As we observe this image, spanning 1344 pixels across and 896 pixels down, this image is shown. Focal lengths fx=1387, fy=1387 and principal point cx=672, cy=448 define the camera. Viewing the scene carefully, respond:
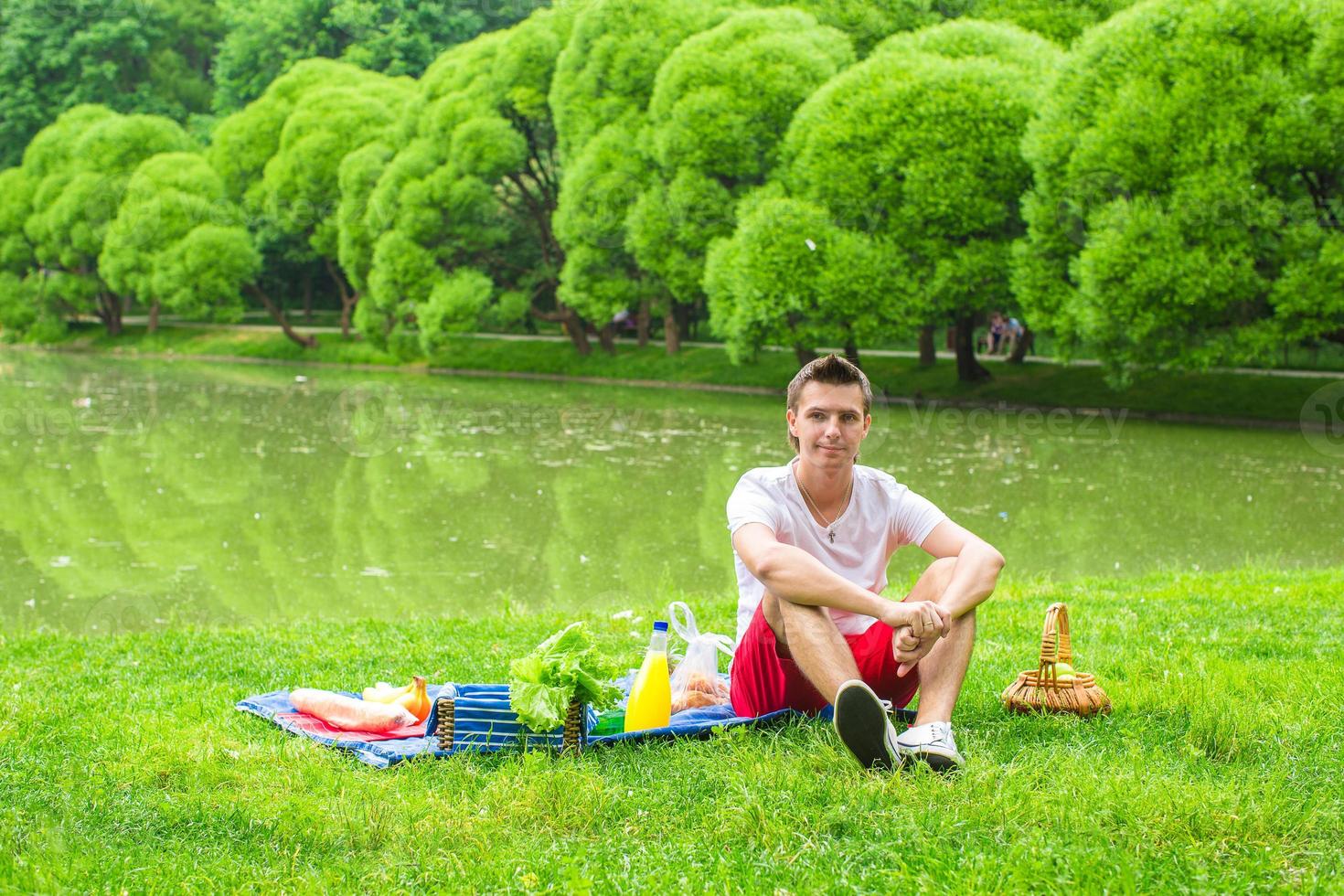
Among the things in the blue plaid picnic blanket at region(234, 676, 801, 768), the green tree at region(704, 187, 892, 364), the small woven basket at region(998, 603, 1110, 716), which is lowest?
the blue plaid picnic blanket at region(234, 676, 801, 768)

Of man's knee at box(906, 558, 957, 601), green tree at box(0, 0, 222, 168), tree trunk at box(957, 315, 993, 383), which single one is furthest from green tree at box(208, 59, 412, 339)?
man's knee at box(906, 558, 957, 601)

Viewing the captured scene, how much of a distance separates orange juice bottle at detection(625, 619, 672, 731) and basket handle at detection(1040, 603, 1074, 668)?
1.46 m

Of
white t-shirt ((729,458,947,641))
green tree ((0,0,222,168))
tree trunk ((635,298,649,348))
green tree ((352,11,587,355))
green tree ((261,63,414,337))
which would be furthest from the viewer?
green tree ((0,0,222,168))

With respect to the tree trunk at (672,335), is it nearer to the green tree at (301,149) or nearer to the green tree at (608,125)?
the green tree at (608,125)

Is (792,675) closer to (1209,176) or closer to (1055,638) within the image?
(1055,638)

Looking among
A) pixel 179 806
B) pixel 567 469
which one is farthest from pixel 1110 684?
pixel 567 469

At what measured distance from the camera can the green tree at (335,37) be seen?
53.2 m

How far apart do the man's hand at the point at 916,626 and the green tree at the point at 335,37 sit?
5135 centimetres

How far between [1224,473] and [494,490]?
9.35m

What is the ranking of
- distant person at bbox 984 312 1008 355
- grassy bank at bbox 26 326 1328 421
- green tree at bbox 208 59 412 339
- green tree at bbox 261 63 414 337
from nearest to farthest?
grassy bank at bbox 26 326 1328 421 < distant person at bbox 984 312 1008 355 < green tree at bbox 261 63 414 337 < green tree at bbox 208 59 412 339

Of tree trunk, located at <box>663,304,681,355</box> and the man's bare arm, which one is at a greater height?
tree trunk, located at <box>663,304,681,355</box>

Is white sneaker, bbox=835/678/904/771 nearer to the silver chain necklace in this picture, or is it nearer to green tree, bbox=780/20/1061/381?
the silver chain necklace

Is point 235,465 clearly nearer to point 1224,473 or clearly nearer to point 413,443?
point 413,443

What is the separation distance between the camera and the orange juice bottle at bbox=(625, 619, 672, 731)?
5.25 m
